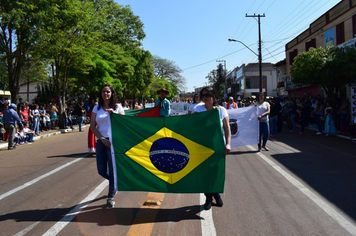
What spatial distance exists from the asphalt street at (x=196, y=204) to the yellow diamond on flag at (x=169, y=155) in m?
0.65

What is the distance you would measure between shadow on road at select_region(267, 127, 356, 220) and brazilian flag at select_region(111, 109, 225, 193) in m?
2.13

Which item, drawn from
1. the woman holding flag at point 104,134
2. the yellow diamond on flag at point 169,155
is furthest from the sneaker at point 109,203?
the yellow diamond on flag at point 169,155

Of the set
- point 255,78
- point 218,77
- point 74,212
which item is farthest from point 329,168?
point 218,77

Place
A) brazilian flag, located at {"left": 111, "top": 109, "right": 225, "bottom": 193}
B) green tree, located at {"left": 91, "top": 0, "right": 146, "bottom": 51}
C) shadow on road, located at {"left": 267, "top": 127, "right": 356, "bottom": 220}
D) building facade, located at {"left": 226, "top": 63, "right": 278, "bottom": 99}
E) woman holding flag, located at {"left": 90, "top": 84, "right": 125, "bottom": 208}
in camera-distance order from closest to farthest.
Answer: brazilian flag, located at {"left": 111, "top": 109, "right": 225, "bottom": 193}
woman holding flag, located at {"left": 90, "top": 84, "right": 125, "bottom": 208}
shadow on road, located at {"left": 267, "top": 127, "right": 356, "bottom": 220}
green tree, located at {"left": 91, "top": 0, "right": 146, "bottom": 51}
building facade, located at {"left": 226, "top": 63, "right": 278, "bottom": 99}

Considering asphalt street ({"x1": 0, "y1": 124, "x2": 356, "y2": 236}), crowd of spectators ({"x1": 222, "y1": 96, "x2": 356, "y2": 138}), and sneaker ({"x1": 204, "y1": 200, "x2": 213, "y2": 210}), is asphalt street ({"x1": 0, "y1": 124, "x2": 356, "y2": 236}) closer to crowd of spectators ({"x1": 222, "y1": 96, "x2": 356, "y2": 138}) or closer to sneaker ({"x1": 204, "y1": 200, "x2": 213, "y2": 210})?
sneaker ({"x1": 204, "y1": 200, "x2": 213, "y2": 210})

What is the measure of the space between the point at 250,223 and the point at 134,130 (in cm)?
213

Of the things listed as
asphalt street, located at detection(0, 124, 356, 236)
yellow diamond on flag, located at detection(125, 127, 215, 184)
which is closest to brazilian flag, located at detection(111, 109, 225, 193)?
yellow diamond on flag, located at detection(125, 127, 215, 184)

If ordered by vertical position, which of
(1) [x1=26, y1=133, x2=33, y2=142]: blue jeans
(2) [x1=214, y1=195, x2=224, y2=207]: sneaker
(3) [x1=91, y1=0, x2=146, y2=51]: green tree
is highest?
(3) [x1=91, y1=0, x2=146, y2=51]: green tree

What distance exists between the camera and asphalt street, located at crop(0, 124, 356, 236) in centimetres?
438

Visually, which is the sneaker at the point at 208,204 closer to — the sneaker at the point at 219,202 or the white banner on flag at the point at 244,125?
the sneaker at the point at 219,202

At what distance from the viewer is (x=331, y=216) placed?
471 centimetres

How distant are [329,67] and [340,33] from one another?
30.3 feet

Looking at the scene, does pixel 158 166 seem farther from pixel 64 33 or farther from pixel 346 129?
pixel 64 33

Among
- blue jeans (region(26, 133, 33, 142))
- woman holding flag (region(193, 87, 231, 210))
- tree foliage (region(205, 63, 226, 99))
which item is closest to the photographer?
woman holding flag (region(193, 87, 231, 210))
